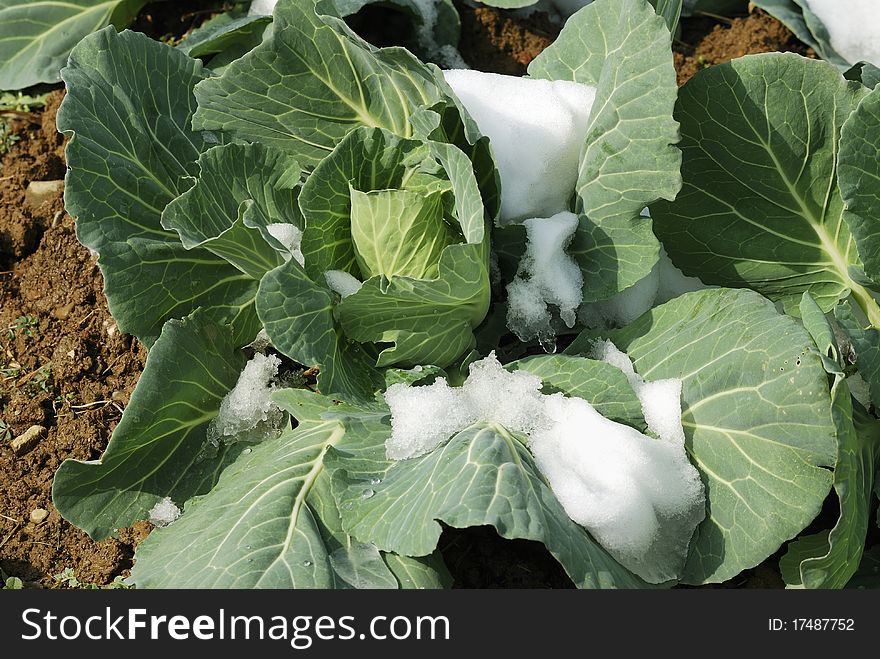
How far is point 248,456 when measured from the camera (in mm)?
2615

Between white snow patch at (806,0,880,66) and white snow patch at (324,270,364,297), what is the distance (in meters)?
2.24

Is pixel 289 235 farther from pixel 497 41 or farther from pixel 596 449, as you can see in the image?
pixel 497 41

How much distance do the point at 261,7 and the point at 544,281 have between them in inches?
71.0

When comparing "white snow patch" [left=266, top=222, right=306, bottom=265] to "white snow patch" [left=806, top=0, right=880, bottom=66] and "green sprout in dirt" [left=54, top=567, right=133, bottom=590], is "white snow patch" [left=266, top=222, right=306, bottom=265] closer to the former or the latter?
"green sprout in dirt" [left=54, top=567, right=133, bottom=590]

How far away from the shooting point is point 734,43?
152 inches

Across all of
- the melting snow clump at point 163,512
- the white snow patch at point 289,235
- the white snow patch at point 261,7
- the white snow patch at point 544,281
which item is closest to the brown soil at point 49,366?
the melting snow clump at point 163,512

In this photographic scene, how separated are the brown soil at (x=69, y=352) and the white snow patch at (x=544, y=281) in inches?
24.3

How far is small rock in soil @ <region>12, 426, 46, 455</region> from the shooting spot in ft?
9.46

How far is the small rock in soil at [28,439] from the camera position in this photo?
2.88 metres

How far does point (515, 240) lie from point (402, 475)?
2.40 feet

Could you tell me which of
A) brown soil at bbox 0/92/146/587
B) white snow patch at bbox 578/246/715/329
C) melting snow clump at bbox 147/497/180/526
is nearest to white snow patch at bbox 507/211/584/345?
white snow patch at bbox 578/246/715/329

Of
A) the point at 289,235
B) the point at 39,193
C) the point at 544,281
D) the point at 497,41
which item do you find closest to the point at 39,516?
the point at 289,235

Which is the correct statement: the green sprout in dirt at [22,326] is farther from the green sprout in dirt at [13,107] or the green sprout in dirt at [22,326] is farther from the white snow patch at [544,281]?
the white snow patch at [544,281]

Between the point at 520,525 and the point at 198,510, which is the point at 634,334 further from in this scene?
the point at 198,510
